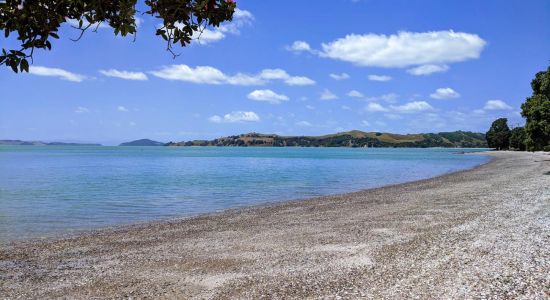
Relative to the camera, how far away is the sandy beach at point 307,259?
11492mm

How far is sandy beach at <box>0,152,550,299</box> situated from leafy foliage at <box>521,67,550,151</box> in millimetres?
24125

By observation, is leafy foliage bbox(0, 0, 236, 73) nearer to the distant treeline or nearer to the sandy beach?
the sandy beach

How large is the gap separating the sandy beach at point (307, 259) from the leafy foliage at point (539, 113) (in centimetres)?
2413

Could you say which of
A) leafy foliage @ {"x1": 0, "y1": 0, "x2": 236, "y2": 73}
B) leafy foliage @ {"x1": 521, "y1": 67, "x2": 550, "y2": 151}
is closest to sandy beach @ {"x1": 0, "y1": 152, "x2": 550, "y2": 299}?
leafy foliage @ {"x1": 0, "y1": 0, "x2": 236, "y2": 73}

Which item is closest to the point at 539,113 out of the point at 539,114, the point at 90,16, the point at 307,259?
the point at 539,114

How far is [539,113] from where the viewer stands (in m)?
50.3

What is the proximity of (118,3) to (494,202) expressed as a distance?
88.9ft

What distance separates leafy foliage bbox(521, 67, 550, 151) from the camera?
44562 millimetres

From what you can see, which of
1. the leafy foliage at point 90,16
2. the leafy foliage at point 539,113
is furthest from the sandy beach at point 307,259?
the leafy foliage at point 539,113

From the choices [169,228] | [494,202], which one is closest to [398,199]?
[494,202]

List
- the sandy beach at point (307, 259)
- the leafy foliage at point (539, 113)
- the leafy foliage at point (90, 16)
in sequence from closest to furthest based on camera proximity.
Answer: the leafy foliage at point (90, 16) → the sandy beach at point (307, 259) → the leafy foliage at point (539, 113)

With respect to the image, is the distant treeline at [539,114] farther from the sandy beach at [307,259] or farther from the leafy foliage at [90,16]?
the leafy foliage at [90,16]

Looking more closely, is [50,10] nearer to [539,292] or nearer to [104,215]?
[539,292]

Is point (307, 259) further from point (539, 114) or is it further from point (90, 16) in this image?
point (539, 114)
